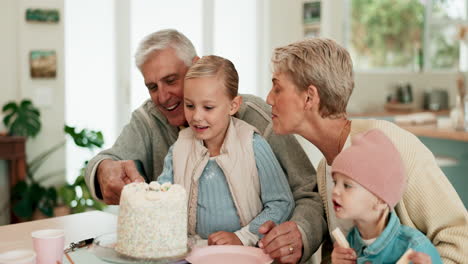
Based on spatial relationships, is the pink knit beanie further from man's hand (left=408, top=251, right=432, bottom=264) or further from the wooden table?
the wooden table

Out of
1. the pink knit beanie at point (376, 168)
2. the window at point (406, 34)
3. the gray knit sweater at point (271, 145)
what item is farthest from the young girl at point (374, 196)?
the window at point (406, 34)

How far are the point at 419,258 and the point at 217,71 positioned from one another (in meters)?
0.89

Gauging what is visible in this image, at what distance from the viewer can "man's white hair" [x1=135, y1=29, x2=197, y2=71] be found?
2.03m

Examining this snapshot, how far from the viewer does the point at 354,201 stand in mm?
1227

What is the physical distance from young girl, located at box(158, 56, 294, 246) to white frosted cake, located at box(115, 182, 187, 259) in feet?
1.20

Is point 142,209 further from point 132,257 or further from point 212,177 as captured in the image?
point 212,177

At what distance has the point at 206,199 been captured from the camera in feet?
5.65

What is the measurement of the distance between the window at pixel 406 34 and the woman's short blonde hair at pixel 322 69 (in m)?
4.66

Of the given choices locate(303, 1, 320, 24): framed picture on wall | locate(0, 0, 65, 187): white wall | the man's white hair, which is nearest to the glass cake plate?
the man's white hair

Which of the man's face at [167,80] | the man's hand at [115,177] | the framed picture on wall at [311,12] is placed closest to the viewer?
the man's hand at [115,177]

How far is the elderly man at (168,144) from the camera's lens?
1619mm

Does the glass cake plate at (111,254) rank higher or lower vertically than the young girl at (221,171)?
lower

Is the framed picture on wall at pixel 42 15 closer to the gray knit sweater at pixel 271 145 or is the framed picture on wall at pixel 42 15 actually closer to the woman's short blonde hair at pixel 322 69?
the gray knit sweater at pixel 271 145

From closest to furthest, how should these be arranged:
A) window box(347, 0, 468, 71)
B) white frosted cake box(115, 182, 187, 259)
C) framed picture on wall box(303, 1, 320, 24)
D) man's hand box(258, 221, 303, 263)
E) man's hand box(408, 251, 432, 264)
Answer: man's hand box(408, 251, 432, 264) < white frosted cake box(115, 182, 187, 259) < man's hand box(258, 221, 303, 263) < framed picture on wall box(303, 1, 320, 24) < window box(347, 0, 468, 71)
